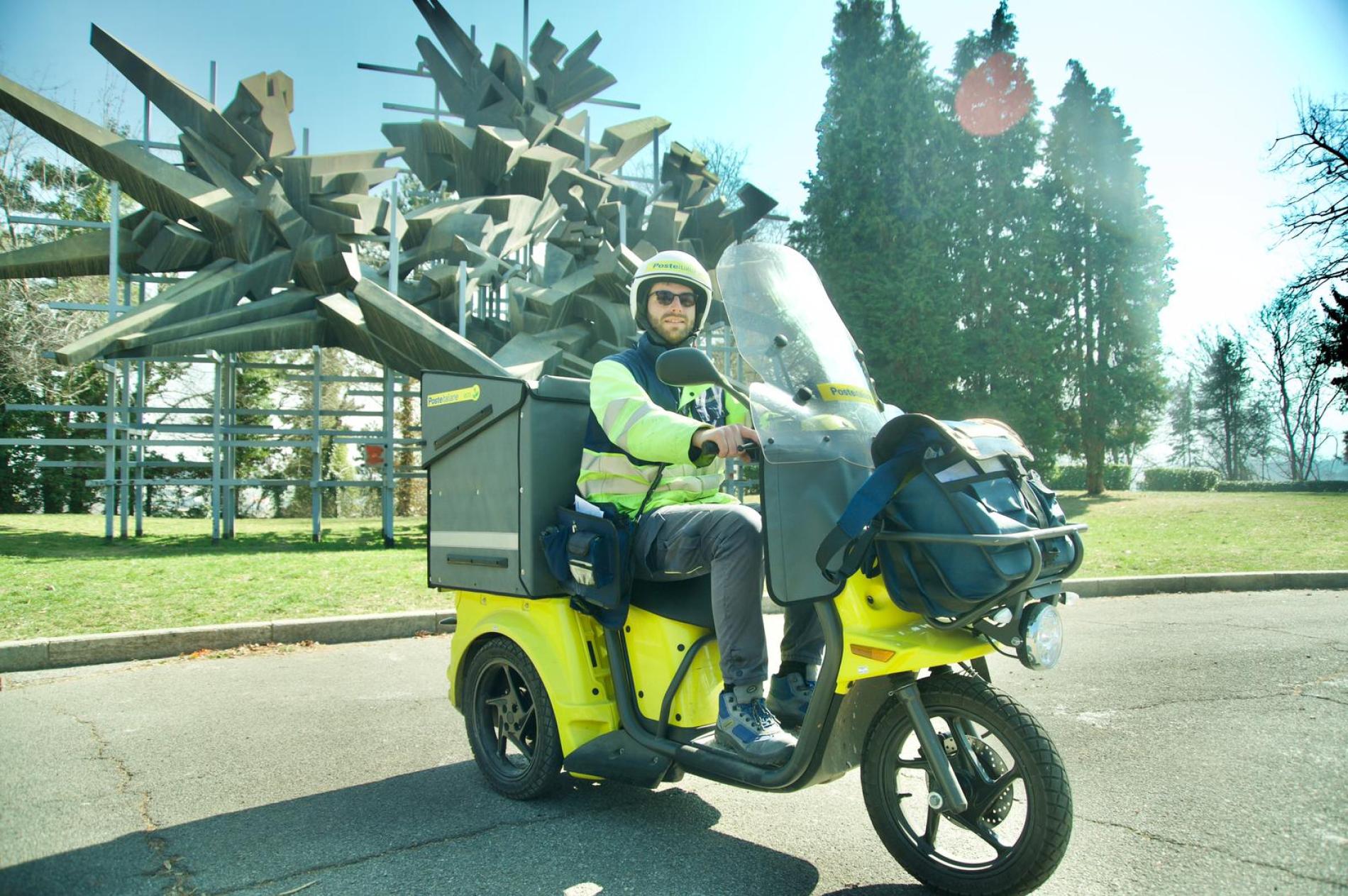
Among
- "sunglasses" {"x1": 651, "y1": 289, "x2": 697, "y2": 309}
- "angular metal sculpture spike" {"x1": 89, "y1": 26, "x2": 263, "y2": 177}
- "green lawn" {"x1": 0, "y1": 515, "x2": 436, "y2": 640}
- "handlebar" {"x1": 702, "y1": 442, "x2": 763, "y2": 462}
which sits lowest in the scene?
"green lawn" {"x1": 0, "y1": 515, "x2": 436, "y2": 640}

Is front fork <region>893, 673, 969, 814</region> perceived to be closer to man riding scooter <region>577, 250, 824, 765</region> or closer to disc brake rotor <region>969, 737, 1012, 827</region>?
disc brake rotor <region>969, 737, 1012, 827</region>

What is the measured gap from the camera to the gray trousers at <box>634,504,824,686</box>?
3.08 metres

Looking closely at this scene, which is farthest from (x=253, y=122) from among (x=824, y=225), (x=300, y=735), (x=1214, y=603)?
(x=824, y=225)

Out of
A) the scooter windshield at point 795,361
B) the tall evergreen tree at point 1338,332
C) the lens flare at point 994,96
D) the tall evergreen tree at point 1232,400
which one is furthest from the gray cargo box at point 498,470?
the tall evergreen tree at point 1232,400

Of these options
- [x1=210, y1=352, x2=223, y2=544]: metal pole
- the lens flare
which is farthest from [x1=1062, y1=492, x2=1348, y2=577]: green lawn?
[x1=210, y1=352, x2=223, y2=544]: metal pole

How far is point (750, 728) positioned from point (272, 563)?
29.6ft

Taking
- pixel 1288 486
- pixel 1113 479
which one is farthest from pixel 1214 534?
pixel 1113 479

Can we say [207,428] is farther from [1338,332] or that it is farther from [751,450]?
[1338,332]

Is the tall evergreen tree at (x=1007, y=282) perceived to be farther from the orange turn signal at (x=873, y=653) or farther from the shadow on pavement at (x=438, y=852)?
the orange turn signal at (x=873, y=653)

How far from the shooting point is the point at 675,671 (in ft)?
11.0

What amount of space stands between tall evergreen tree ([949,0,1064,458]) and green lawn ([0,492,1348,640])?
A: 574 centimetres

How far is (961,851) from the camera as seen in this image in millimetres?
2916

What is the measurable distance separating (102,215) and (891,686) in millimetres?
26915

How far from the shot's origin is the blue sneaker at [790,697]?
3170 millimetres
